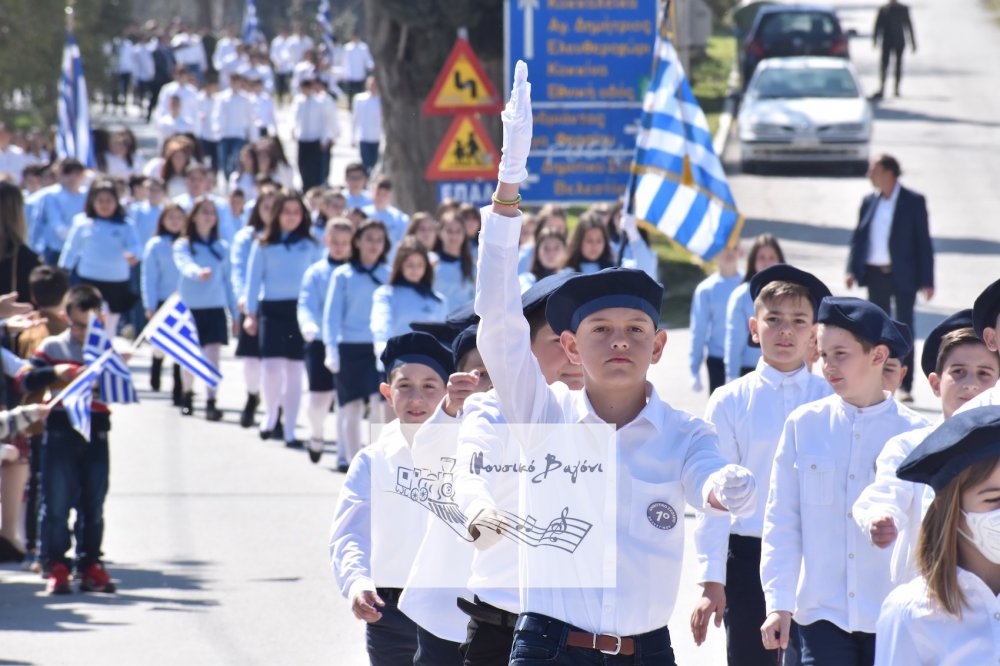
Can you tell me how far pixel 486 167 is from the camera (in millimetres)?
14492

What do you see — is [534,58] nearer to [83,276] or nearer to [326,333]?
[326,333]

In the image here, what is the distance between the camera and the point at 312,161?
2856cm

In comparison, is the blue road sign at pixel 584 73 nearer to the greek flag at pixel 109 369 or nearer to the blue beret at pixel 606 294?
the greek flag at pixel 109 369

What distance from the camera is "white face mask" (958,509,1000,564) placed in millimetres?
4016

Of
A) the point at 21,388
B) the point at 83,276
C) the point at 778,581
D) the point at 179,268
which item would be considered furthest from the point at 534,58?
the point at 778,581

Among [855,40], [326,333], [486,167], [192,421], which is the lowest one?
[192,421]

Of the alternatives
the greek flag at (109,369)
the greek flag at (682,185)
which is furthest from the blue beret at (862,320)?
the greek flag at (682,185)

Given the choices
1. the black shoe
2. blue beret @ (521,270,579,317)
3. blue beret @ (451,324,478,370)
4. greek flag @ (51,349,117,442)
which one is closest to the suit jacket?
the black shoe

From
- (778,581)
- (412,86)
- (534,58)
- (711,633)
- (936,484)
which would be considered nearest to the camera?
(936,484)

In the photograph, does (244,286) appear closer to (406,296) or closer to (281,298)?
(281,298)

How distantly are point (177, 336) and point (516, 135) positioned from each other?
22.9 ft

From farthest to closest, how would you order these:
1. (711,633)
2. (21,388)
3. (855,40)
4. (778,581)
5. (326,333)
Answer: (855,40) < (326,333) < (21,388) < (711,633) < (778,581)

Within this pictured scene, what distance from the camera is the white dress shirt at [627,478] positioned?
4.75m

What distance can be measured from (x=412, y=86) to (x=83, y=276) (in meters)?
6.30
